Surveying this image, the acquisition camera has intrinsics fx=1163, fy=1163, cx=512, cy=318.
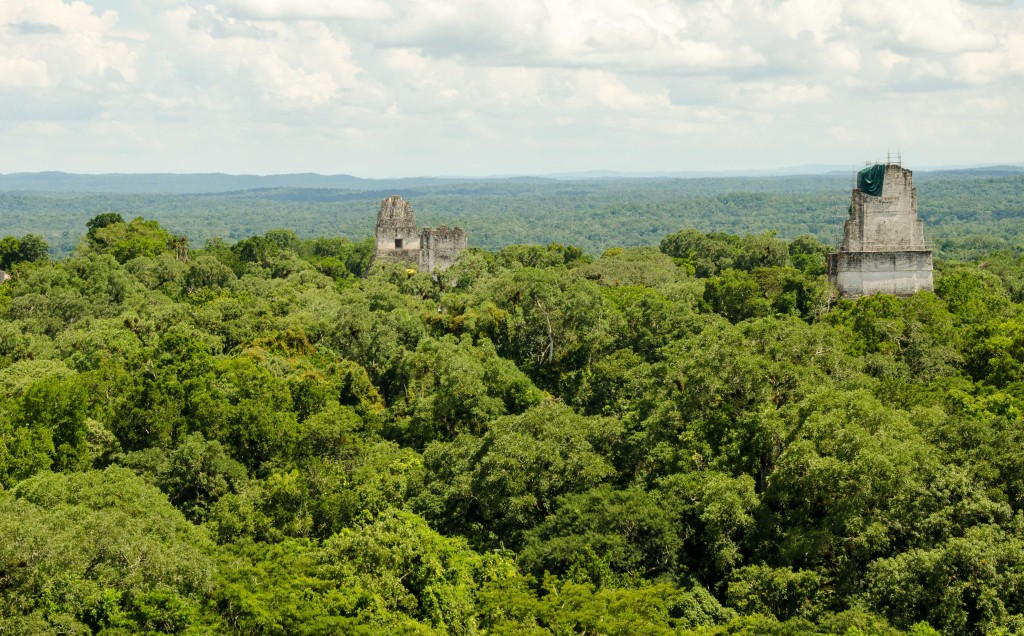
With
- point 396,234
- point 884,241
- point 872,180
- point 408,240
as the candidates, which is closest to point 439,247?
point 408,240

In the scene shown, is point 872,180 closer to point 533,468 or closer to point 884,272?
point 884,272

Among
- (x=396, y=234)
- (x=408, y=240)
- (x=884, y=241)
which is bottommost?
(x=408, y=240)

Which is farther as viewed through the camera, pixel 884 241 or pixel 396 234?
pixel 396 234

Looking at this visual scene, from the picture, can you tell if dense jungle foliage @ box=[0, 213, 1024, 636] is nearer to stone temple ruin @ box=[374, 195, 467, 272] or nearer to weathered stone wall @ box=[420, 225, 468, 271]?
weathered stone wall @ box=[420, 225, 468, 271]

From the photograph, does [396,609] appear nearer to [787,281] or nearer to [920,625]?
[920,625]

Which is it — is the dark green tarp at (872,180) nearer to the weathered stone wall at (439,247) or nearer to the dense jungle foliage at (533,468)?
the dense jungle foliage at (533,468)

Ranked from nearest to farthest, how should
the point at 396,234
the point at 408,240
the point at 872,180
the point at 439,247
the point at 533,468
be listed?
the point at 533,468 < the point at 872,180 < the point at 439,247 < the point at 396,234 < the point at 408,240

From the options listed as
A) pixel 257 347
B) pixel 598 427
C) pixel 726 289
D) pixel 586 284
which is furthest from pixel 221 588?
pixel 726 289

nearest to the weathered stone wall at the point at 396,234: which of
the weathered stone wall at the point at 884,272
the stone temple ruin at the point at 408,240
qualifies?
the stone temple ruin at the point at 408,240
